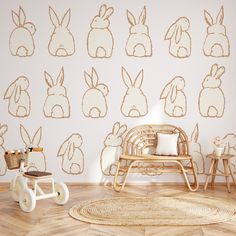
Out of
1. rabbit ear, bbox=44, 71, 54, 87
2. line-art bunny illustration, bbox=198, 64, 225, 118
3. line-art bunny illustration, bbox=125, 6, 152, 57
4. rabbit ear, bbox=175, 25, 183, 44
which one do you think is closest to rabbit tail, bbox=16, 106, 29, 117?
rabbit ear, bbox=44, 71, 54, 87

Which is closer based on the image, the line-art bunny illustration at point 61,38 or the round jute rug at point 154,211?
the round jute rug at point 154,211

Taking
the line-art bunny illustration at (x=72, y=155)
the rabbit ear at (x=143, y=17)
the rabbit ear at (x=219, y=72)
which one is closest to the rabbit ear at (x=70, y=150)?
the line-art bunny illustration at (x=72, y=155)

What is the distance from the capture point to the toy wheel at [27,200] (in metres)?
4.14

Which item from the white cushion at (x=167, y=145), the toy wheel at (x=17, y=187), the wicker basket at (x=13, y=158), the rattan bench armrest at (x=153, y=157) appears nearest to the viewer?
the toy wheel at (x=17, y=187)

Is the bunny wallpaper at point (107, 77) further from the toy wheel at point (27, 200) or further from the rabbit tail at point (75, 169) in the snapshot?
the toy wheel at point (27, 200)

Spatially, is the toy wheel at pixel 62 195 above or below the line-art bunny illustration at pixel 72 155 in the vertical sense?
below

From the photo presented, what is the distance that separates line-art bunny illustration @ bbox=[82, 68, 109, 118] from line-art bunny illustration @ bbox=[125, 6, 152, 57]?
1.91 ft

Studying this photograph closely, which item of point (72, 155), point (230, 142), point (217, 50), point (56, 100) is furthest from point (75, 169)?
point (217, 50)

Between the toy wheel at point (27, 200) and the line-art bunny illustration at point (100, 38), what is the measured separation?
2294 mm

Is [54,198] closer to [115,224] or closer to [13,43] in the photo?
[115,224]

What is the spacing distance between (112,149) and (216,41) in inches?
80.4

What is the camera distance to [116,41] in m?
5.78

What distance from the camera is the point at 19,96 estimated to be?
5801mm

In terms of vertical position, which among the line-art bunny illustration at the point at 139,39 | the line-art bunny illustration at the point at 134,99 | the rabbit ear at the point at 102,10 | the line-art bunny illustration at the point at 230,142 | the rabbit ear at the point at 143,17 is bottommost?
the line-art bunny illustration at the point at 230,142
